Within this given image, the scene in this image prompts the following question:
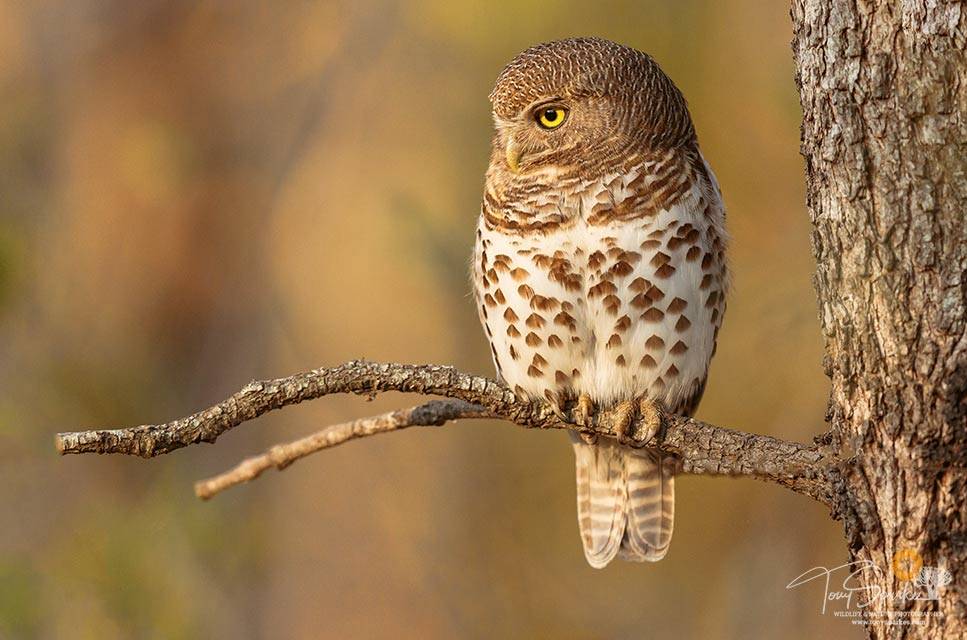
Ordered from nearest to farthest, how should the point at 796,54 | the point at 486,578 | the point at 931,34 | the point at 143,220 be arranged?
the point at 931,34, the point at 796,54, the point at 143,220, the point at 486,578

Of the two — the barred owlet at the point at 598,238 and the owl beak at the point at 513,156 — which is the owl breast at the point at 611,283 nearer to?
the barred owlet at the point at 598,238

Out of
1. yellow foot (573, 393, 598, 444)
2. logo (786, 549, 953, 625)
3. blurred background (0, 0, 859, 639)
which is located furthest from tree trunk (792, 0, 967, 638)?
blurred background (0, 0, 859, 639)

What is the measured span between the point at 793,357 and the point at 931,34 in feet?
13.1

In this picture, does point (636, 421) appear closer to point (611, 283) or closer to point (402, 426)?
point (611, 283)

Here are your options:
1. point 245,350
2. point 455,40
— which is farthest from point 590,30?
point 245,350

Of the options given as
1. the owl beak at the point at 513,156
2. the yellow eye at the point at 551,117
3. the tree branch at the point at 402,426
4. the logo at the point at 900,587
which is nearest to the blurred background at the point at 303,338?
the yellow eye at the point at 551,117

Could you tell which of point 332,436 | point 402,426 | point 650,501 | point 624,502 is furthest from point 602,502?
point 332,436

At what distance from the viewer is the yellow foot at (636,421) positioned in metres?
3.41

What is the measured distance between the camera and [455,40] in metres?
7.97

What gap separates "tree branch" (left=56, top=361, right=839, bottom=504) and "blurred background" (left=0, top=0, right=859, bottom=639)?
95.3 inches

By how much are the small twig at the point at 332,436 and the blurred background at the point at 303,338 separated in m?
2.52

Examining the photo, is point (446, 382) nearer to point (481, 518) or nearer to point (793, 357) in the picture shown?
point (793, 357)

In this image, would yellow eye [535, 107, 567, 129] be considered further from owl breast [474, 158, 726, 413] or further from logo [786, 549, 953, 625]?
logo [786, 549, 953, 625]

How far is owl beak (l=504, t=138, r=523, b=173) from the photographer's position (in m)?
3.67
